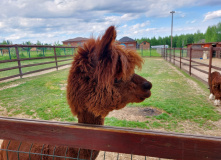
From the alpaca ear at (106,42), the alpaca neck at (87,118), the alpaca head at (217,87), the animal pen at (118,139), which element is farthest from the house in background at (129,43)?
the alpaca head at (217,87)

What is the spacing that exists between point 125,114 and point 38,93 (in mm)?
4231

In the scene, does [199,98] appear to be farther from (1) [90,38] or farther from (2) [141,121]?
(1) [90,38]

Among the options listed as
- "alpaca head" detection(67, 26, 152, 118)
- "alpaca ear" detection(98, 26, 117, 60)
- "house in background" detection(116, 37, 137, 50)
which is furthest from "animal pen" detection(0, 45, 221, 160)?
"house in background" detection(116, 37, 137, 50)

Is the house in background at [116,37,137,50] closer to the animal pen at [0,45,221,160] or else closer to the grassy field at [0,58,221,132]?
the animal pen at [0,45,221,160]

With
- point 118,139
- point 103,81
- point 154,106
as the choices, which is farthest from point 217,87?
point 118,139

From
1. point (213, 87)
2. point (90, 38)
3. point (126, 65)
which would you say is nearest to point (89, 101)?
point (126, 65)

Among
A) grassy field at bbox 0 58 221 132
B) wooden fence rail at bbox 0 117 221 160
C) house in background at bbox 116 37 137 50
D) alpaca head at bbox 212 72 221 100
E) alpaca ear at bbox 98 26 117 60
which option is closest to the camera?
wooden fence rail at bbox 0 117 221 160

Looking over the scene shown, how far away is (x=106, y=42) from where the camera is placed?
4.37 feet

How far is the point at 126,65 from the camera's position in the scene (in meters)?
1.38

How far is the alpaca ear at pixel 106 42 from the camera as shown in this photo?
50.1 inches

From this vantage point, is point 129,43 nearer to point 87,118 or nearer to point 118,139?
point 87,118

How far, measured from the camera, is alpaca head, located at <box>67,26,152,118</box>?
1.35 meters

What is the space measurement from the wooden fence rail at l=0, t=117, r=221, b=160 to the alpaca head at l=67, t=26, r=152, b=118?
0.30 meters

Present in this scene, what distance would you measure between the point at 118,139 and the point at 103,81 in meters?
0.52
